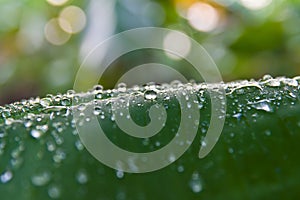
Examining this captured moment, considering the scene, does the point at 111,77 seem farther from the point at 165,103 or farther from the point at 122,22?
the point at 165,103

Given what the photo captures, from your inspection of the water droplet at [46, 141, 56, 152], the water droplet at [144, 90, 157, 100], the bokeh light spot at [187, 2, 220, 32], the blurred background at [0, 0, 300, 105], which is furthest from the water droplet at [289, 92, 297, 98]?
the bokeh light spot at [187, 2, 220, 32]

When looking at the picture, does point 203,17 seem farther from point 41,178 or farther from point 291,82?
point 41,178

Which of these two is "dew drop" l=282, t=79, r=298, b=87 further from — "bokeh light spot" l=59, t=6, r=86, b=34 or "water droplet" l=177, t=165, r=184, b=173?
"bokeh light spot" l=59, t=6, r=86, b=34

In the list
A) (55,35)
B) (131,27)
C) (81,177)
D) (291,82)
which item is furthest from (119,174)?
(55,35)

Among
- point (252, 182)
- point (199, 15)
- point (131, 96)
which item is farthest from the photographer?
point (199, 15)

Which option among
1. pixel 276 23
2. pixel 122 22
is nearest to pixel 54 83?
pixel 122 22
